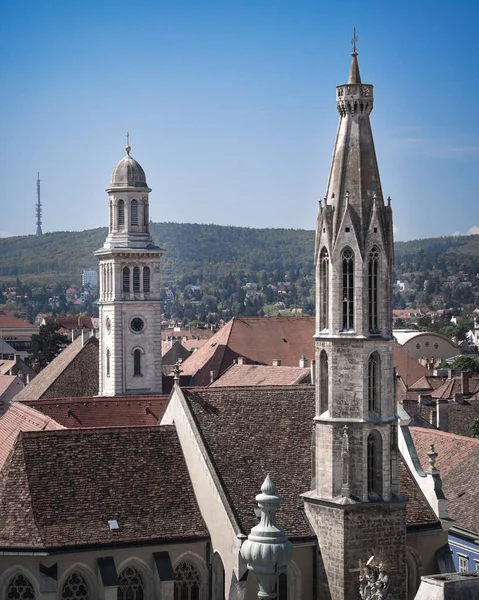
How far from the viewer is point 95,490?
3644cm

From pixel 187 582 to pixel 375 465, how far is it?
6289 millimetres

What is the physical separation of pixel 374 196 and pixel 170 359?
9179 cm

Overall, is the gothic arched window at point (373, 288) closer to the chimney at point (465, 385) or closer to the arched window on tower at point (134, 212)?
the arched window on tower at point (134, 212)

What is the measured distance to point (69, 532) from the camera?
35.0 meters

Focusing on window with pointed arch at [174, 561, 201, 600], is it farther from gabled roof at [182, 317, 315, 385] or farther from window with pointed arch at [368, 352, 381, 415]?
gabled roof at [182, 317, 315, 385]

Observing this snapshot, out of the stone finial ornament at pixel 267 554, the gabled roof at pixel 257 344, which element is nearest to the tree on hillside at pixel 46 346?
the gabled roof at pixel 257 344

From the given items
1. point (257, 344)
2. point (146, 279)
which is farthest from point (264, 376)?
point (257, 344)

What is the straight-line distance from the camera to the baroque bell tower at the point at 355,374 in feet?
115

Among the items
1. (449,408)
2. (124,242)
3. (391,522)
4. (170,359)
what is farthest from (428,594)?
(170,359)

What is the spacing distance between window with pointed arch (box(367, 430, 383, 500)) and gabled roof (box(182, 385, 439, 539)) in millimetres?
2216

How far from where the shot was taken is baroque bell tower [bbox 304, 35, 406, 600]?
34.9m

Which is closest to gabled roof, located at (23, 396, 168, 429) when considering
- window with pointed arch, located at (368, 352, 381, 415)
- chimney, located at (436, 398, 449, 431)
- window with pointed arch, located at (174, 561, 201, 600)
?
window with pointed arch, located at (174, 561, 201, 600)

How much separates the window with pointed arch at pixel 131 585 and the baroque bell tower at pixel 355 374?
5.03m

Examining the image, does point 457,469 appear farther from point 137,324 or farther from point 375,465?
point 137,324
